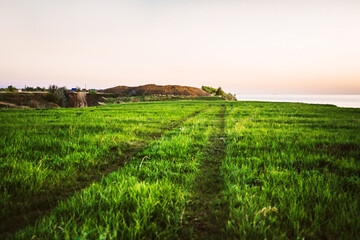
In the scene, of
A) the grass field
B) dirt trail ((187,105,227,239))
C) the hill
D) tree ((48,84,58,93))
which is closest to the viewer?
the grass field

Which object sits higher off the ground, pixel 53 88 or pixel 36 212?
pixel 53 88

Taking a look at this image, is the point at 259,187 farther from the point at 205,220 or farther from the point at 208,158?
the point at 208,158

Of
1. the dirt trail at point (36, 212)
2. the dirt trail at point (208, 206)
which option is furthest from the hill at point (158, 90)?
the dirt trail at point (36, 212)

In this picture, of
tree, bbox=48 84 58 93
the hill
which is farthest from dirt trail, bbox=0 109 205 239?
the hill

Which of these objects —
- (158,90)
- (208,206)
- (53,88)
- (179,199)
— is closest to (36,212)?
(179,199)

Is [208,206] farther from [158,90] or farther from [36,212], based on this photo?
[158,90]

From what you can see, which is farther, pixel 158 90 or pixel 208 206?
pixel 158 90

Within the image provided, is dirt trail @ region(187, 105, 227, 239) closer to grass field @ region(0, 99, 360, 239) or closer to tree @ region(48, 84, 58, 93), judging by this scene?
grass field @ region(0, 99, 360, 239)

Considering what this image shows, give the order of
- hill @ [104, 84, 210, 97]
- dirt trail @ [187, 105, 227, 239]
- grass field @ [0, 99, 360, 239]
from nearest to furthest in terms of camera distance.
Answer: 1. grass field @ [0, 99, 360, 239]
2. dirt trail @ [187, 105, 227, 239]
3. hill @ [104, 84, 210, 97]

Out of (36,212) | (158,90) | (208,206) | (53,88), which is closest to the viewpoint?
(36,212)

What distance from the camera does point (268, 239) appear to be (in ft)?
5.48

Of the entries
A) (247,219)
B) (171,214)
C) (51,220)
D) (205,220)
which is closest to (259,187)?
(247,219)

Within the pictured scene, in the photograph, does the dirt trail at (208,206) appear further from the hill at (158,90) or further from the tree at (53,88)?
the hill at (158,90)

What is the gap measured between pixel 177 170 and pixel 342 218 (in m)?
2.42
